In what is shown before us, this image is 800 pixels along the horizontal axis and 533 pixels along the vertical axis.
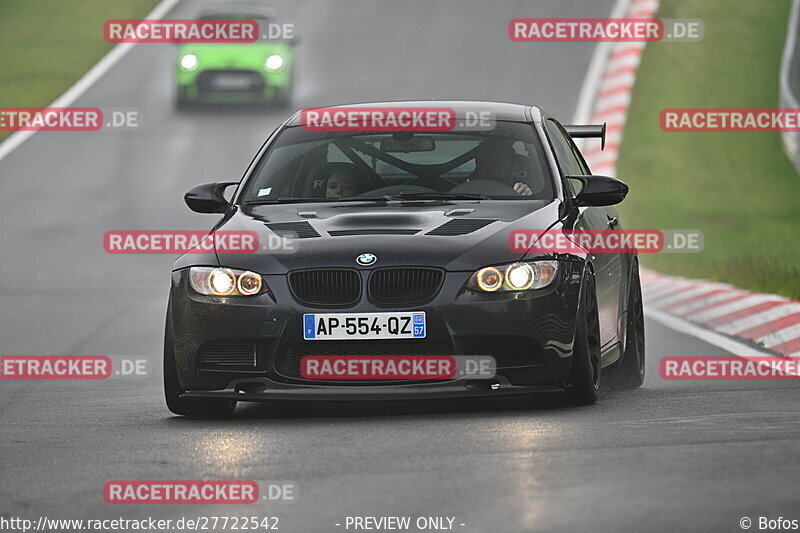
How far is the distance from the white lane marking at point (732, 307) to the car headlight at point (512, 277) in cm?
555

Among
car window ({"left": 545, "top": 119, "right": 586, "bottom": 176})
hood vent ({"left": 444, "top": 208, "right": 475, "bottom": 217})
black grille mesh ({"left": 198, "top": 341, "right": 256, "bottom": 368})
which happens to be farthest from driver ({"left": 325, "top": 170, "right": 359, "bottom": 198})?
black grille mesh ({"left": 198, "top": 341, "right": 256, "bottom": 368})

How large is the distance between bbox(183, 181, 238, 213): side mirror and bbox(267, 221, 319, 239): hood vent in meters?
0.77

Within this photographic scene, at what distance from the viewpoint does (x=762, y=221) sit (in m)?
23.5

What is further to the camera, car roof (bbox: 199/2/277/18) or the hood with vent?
car roof (bbox: 199/2/277/18)

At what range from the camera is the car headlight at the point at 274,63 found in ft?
93.6

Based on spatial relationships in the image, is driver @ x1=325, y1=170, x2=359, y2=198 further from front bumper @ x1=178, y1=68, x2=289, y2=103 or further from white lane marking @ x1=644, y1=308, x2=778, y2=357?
front bumper @ x1=178, y1=68, x2=289, y2=103

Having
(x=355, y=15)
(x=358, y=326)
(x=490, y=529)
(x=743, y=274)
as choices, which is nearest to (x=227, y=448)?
(x=358, y=326)

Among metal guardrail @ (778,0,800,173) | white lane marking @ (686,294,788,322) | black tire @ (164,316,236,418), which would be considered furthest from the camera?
metal guardrail @ (778,0,800,173)

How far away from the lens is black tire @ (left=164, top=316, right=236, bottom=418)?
8.76 meters

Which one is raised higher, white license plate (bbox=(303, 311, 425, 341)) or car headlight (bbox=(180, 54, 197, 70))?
white license plate (bbox=(303, 311, 425, 341))

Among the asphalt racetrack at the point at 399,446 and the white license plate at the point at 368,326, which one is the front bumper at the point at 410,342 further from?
the asphalt racetrack at the point at 399,446

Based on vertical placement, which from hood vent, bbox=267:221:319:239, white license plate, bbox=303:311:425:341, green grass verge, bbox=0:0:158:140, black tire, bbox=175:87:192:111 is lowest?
green grass verge, bbox=0:0:158:140

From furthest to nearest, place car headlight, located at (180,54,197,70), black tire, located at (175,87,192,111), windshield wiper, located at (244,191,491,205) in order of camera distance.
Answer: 1. black tire, located at (175,87,192,111)
2. car headlight, located at (180,54,197,70)
3. windshield wiper, located at (244,191,491,205)

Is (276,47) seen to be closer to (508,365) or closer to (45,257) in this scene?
(45,257)
